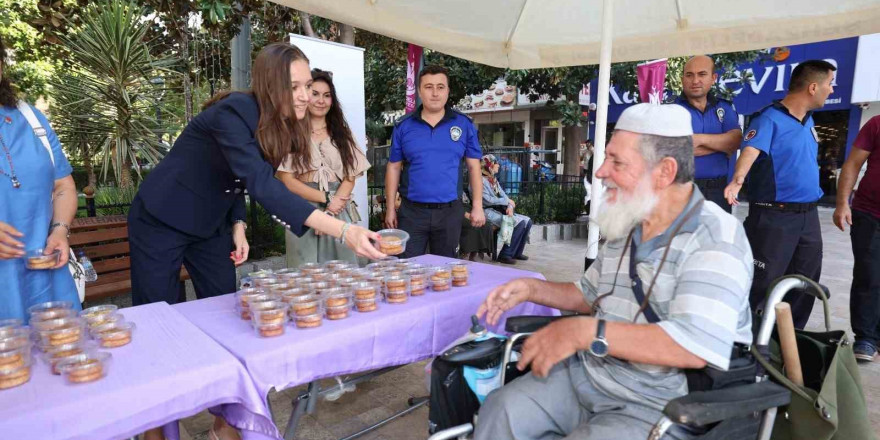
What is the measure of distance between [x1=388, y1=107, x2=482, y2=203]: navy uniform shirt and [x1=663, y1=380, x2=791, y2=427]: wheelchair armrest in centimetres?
262

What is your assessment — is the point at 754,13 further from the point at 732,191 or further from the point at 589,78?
the point at 589,78

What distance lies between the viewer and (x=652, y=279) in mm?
1597

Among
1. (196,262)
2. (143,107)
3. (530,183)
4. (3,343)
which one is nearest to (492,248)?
(530,183)

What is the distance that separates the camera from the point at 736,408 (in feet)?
4.22

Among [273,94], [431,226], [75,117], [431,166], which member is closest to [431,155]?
[431,166]

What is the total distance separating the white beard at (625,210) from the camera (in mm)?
1643

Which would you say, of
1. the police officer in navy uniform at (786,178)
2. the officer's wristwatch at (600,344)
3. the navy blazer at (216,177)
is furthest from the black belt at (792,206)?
the navy blazer at (216,177)

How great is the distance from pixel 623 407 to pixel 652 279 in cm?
42

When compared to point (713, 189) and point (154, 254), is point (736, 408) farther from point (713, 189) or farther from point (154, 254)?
point (713, 189)

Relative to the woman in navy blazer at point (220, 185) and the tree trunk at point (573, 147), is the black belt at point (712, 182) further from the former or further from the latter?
the tree trunk at point (573, 147)

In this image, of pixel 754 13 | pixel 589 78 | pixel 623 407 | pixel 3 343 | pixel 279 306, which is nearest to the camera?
pixel 3 343

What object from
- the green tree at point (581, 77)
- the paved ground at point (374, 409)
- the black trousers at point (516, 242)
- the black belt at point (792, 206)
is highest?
the green tree at point (581, 77)

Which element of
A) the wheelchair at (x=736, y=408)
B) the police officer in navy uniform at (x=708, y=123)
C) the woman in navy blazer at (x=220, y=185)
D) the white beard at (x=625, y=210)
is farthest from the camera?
the police officer in navy uniform at (x=708, y=123)

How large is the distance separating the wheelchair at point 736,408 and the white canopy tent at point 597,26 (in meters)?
1.54
